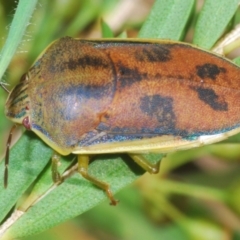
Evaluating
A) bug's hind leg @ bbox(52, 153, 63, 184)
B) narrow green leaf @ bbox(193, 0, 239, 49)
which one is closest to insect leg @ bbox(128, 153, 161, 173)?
bug's hind leg @ bbox(52, 153, 63, 184)

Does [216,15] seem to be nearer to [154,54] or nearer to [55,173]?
[154,54]

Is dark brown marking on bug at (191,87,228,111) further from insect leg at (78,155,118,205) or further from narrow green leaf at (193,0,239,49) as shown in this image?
insect leg at (78,155,118,205)

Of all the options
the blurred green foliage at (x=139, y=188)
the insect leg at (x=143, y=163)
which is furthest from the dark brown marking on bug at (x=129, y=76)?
the blurred green foliage at (x=139, y=188)

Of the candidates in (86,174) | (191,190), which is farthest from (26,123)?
(191,190)

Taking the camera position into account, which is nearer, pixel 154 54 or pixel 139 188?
pixel 154 54

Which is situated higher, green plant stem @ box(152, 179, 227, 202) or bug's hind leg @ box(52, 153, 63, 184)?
bug's hind leg @ box(52, 153, 63, 184)
